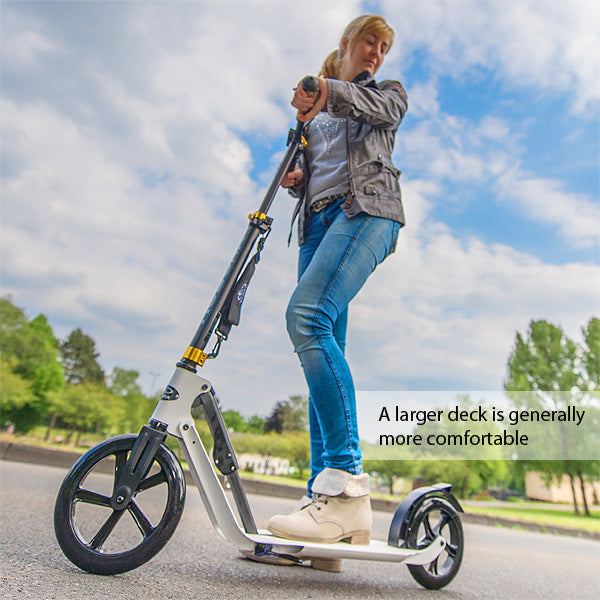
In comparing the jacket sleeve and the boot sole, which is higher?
the jacket sleeve

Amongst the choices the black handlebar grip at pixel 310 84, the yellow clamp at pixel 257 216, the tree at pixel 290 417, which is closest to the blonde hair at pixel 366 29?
the black handlebar grip at pixel 310 84

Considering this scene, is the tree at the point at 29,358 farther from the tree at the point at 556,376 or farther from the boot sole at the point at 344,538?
the boot sole at the point at 344,538

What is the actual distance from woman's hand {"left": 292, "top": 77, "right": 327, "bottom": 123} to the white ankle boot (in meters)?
1.23

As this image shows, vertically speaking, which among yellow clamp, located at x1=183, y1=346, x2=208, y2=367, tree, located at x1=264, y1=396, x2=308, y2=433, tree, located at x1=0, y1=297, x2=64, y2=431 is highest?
tree, located at x1=0, y1=297, x2=64, y2=431

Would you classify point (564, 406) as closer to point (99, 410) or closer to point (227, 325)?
point (99, 410)

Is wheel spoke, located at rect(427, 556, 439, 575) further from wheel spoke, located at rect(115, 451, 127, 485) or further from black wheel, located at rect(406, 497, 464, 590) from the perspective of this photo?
wheel spoke, located at rect(115, 451, 127, 485)

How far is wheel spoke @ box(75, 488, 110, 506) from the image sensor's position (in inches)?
51.4

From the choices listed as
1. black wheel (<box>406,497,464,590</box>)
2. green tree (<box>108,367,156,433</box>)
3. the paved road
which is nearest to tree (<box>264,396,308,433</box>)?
green tree (<box>108,367,156,433</box>)

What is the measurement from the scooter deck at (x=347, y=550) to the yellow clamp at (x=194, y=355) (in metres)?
0.53

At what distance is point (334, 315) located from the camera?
5.84 ft

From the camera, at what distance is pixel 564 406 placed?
21.9 metres

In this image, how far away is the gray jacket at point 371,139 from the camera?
1.72m

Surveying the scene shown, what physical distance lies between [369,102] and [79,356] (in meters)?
42.7

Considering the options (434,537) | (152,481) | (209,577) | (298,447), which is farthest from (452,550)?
(298,447)
